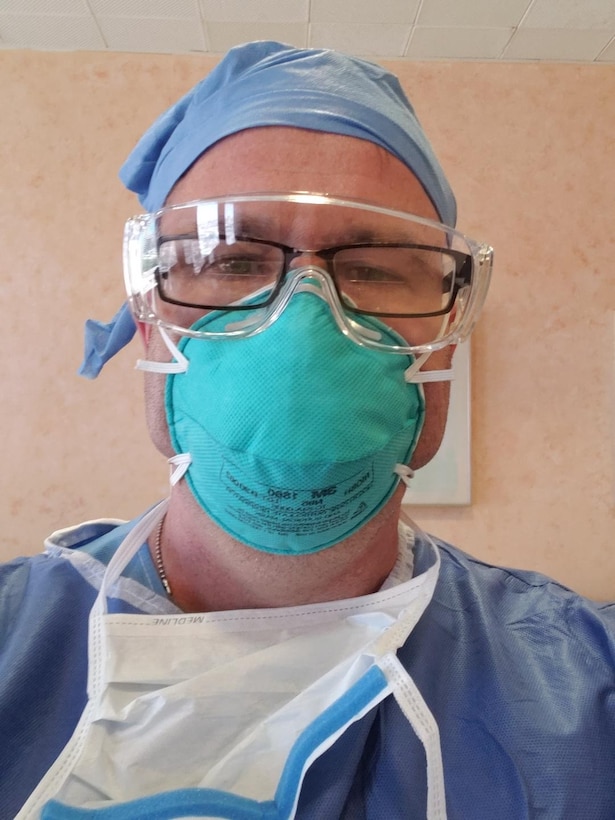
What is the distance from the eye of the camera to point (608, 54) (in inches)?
78.3

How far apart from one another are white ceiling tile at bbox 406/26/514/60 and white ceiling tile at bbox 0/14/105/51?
1064mm

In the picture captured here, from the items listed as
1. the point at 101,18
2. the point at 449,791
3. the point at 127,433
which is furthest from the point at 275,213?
the point at 101,18

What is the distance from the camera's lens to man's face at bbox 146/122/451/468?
788 mm

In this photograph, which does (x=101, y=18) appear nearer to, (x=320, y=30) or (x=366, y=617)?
(x=320, y=30)

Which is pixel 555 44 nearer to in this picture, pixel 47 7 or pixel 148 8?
pixel 148 8

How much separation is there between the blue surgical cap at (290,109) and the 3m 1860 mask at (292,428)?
0.29m

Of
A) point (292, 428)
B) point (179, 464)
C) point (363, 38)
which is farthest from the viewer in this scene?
point (363, 38)

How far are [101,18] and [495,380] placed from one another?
1.74 metres

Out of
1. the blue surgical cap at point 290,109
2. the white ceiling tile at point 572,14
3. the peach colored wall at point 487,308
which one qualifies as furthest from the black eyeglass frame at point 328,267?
the white ceiling tile at point 572,14

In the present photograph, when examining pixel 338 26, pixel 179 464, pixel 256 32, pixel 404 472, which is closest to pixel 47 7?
pixel 256 32

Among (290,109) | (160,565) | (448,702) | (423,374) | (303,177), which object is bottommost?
(448,702)

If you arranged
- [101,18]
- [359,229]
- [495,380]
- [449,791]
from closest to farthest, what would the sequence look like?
[449,791], [359,229], [101,18], [495,380]

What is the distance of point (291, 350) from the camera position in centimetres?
69

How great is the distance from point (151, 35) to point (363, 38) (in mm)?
700
